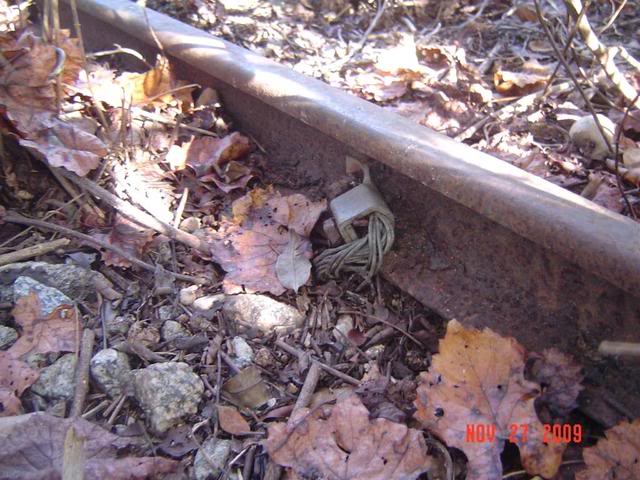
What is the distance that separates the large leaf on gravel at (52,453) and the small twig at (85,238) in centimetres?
64

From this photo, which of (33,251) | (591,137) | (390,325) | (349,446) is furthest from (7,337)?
(591,137)

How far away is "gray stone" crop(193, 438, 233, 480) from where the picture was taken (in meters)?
1.57

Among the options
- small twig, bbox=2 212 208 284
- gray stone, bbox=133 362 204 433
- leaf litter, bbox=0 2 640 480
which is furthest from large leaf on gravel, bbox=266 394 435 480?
small twig, bbox=2 212 208 284

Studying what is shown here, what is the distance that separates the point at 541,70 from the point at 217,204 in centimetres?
193

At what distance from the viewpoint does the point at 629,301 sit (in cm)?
160

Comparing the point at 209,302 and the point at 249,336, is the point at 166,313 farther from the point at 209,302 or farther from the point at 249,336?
the point at 249,336

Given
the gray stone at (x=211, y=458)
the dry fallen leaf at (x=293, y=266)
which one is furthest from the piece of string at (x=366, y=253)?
the gray stone at (x=211, y=458)

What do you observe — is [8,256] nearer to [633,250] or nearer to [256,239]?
[256,239]

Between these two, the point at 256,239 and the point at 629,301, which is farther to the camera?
the point at 256,239

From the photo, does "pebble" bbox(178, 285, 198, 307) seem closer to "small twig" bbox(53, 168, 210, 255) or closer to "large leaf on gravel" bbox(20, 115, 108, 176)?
"small twig" bbox(53, 168, 210, 255)

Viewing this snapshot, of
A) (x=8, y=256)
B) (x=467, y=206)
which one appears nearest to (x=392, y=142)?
(x=467, y=206)

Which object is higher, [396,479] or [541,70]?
[541,70]

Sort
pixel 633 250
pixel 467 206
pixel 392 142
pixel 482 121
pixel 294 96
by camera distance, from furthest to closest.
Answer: pixel 482 121 < pixel 294 96 < pixel 392 142 < pixel 467 206 < pixel 633 250
